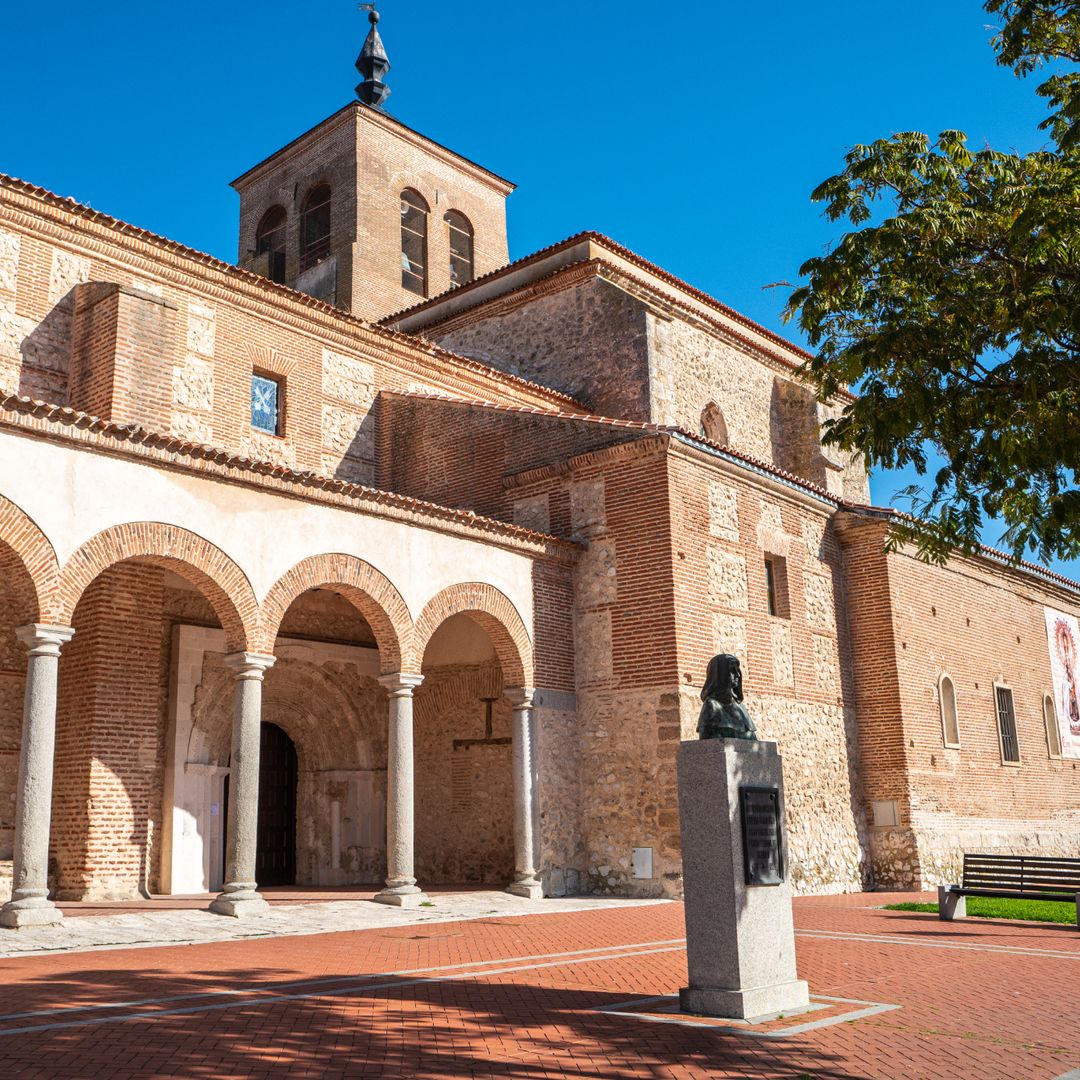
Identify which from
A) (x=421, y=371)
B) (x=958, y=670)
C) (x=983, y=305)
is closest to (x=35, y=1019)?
(x=983, y=305)

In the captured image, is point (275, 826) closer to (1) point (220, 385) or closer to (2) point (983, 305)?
(1) point (220, 385)

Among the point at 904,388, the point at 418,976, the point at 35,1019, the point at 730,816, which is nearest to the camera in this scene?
the point at 35,1019

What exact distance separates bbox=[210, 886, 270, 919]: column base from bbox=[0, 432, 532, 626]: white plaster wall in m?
2.93

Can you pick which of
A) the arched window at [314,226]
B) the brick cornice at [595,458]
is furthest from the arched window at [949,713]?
the arched window at [314,226]

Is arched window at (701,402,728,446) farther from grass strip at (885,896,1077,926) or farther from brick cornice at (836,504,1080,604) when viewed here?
grass strip at (885,896,1077,926)

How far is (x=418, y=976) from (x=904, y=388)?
5037mm

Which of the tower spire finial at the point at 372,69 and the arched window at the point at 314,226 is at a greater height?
the tower spire finial at the point at 372,69

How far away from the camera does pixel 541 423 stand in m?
16.0

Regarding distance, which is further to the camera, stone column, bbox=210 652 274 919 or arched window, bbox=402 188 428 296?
arched window, bbox=402 188 428 296

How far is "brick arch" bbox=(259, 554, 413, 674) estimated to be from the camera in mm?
11453

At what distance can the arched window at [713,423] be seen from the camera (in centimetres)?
2083

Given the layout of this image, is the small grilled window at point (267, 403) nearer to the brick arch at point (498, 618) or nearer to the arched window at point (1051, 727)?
the brick arch at point (498, 618)

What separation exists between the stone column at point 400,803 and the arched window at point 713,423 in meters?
10.0

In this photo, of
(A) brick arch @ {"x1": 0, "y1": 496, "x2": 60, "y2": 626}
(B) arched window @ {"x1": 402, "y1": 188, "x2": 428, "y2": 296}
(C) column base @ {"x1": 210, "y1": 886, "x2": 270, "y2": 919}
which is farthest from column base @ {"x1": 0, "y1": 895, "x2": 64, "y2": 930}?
(B) arched window @ {"x1": 402, "y1": 188, "x2": 428, "y2": 296}
